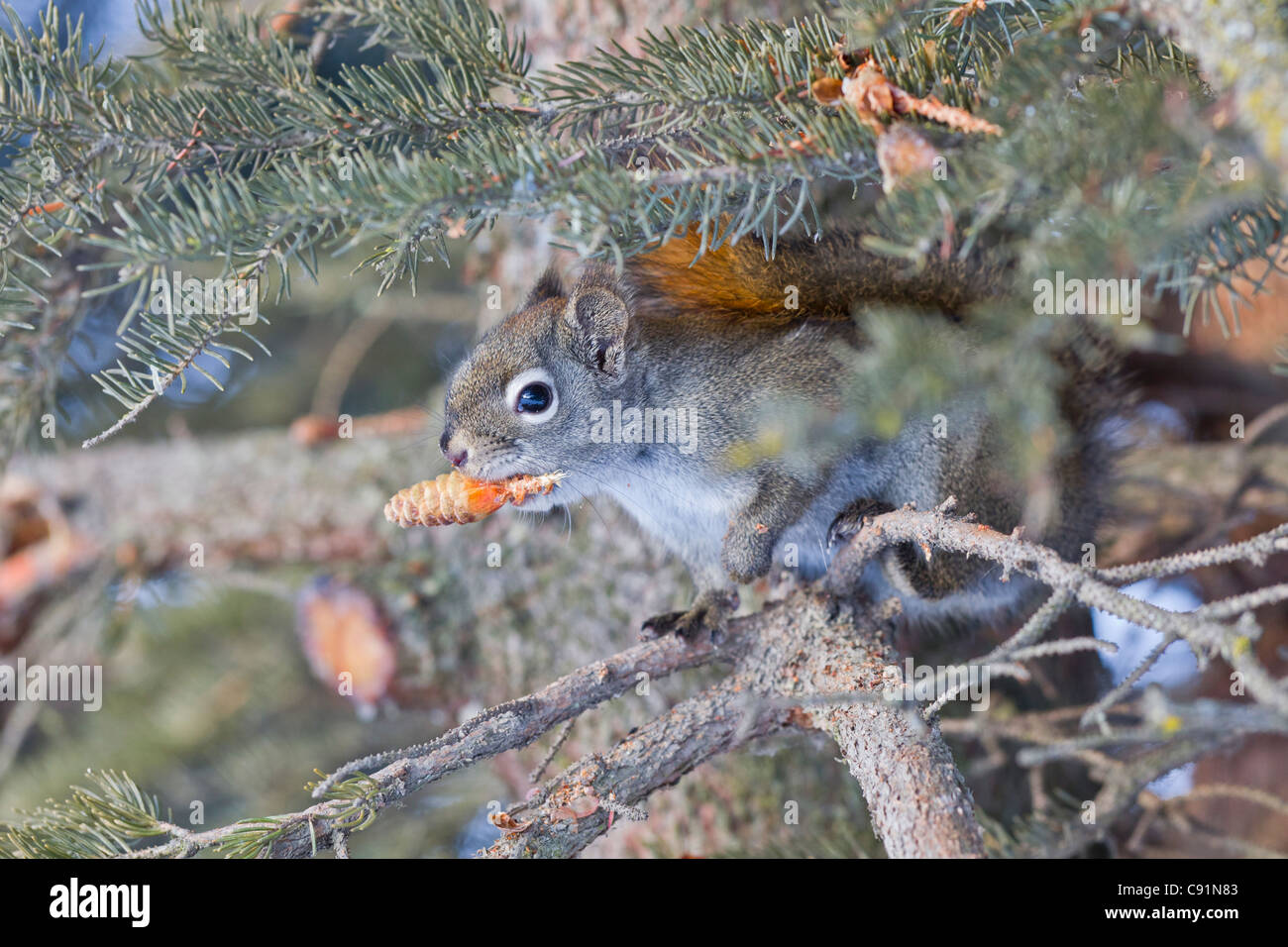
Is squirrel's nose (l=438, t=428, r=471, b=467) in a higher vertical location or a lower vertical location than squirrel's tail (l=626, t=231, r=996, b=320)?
lower

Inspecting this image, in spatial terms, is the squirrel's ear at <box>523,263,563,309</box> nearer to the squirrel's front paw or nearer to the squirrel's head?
the squirrel's head

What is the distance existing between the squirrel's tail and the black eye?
8.8 inches

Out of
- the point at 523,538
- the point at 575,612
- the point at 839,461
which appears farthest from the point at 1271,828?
the point at 523,538

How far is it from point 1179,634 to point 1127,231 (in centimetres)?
26

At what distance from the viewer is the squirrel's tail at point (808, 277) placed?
4.17 ft

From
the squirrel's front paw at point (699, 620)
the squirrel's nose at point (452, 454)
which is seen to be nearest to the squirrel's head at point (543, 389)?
the squirrel's nose at point (452, 454)

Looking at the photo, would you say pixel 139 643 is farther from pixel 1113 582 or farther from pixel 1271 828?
pixel 1271 828

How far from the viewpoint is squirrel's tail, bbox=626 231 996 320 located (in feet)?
4.17

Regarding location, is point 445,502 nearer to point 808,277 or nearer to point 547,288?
point 547,288

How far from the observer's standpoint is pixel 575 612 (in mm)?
1679

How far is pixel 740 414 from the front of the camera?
1.32 meters

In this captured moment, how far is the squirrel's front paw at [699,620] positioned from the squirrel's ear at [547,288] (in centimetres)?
50

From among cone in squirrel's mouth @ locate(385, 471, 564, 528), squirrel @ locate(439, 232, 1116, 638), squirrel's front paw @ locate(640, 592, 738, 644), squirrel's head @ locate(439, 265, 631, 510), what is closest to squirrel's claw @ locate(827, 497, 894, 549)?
squirrel @ locate(439, 232, 1116, 638)

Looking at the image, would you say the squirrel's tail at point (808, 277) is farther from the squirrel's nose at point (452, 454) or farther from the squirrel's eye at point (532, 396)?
the squirrel's nose at point (452, 454)
